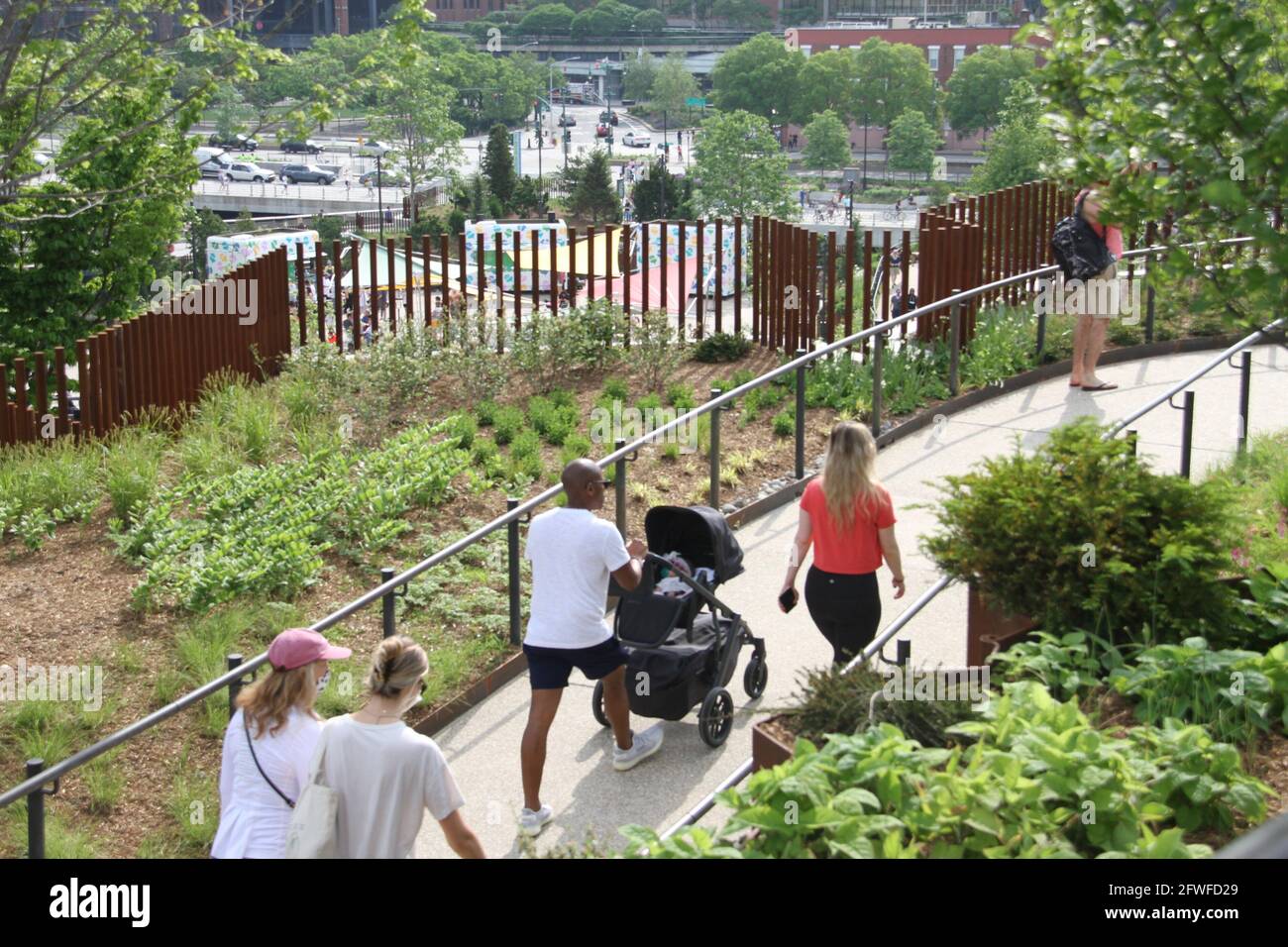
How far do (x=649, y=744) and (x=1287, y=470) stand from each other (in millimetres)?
4471

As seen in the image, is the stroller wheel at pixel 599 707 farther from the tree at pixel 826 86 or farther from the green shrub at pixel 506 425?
the tree at pixel 826 86

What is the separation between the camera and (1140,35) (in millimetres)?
5852

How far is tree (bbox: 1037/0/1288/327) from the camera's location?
549cm

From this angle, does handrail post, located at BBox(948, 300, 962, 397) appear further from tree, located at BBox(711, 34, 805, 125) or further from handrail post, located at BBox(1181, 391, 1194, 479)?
tree, located at BBox(711, 34, 805, 125)

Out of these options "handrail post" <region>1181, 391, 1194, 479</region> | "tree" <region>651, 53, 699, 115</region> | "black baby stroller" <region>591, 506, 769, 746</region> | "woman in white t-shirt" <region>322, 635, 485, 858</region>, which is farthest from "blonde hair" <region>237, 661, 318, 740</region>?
"tree" <region>651, 53, 699, 115</region>

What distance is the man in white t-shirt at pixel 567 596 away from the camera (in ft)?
21.5

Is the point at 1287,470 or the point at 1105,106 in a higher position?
the point at 1105,106

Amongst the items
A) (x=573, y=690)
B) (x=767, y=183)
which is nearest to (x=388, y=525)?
(x=573, y=690)

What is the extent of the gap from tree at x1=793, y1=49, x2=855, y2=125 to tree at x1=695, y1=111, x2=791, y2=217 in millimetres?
47847

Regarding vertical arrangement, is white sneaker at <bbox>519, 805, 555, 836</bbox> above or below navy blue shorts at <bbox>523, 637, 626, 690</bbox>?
below

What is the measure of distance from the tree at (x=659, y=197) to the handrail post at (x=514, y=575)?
62.3 m

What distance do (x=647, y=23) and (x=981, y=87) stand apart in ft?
254

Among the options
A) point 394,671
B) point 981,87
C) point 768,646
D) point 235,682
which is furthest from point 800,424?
point 981,87
